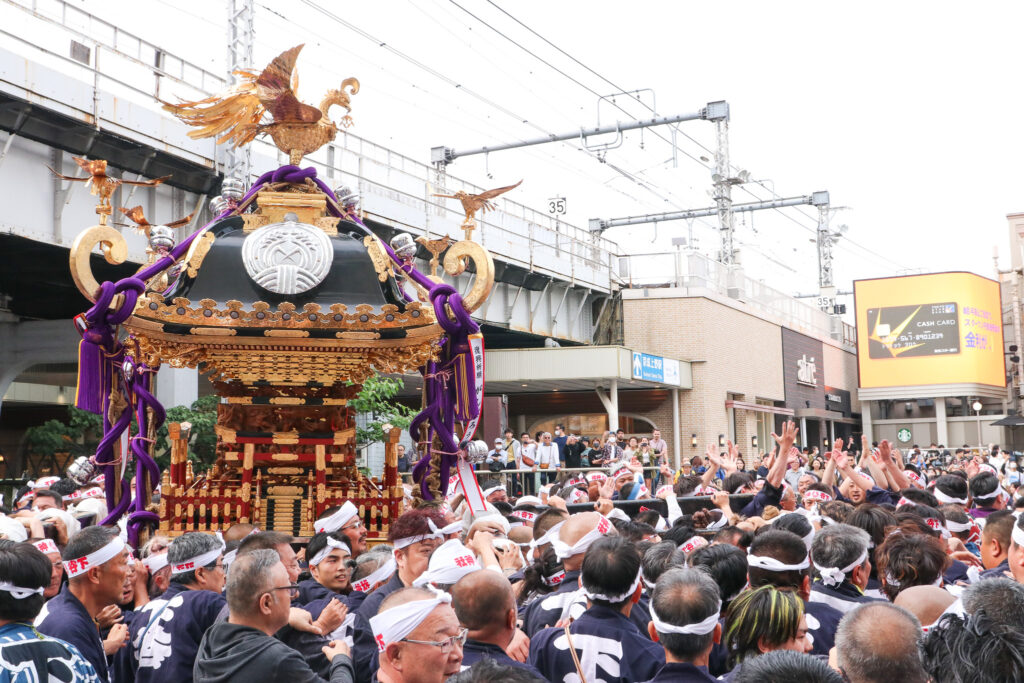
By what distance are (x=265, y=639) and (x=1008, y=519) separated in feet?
14.0

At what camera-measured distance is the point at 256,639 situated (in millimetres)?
3848

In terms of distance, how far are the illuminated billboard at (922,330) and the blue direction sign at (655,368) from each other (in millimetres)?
19369

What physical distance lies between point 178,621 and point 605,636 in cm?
210

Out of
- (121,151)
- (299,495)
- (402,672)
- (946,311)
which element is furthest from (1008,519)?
(946,311)

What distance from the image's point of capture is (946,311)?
46.0 m

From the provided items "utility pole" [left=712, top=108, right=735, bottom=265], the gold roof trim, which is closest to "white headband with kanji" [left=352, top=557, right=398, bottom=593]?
the gold roof trim

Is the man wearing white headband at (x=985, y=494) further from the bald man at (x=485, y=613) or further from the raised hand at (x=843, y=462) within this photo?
the bald man at (x=485, y=613)

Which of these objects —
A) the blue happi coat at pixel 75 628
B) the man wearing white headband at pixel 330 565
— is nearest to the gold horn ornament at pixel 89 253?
the man wearing white headband at pixel 330 565

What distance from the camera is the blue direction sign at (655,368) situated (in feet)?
94.8

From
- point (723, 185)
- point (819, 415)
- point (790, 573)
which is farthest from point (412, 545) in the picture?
point (819, 415)

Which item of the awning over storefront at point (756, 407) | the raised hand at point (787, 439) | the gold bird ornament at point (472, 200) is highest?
the gold bird ornament at point (472, 200)

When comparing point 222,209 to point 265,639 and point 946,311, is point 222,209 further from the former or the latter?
point 946,311

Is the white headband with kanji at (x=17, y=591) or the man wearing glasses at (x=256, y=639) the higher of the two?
the white headband with kanji at (x=17, y=591)

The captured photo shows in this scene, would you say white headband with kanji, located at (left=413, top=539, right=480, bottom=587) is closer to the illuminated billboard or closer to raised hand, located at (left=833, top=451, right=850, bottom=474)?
raised hand, located at (left=833, top=451, right=850, bottom=474)
